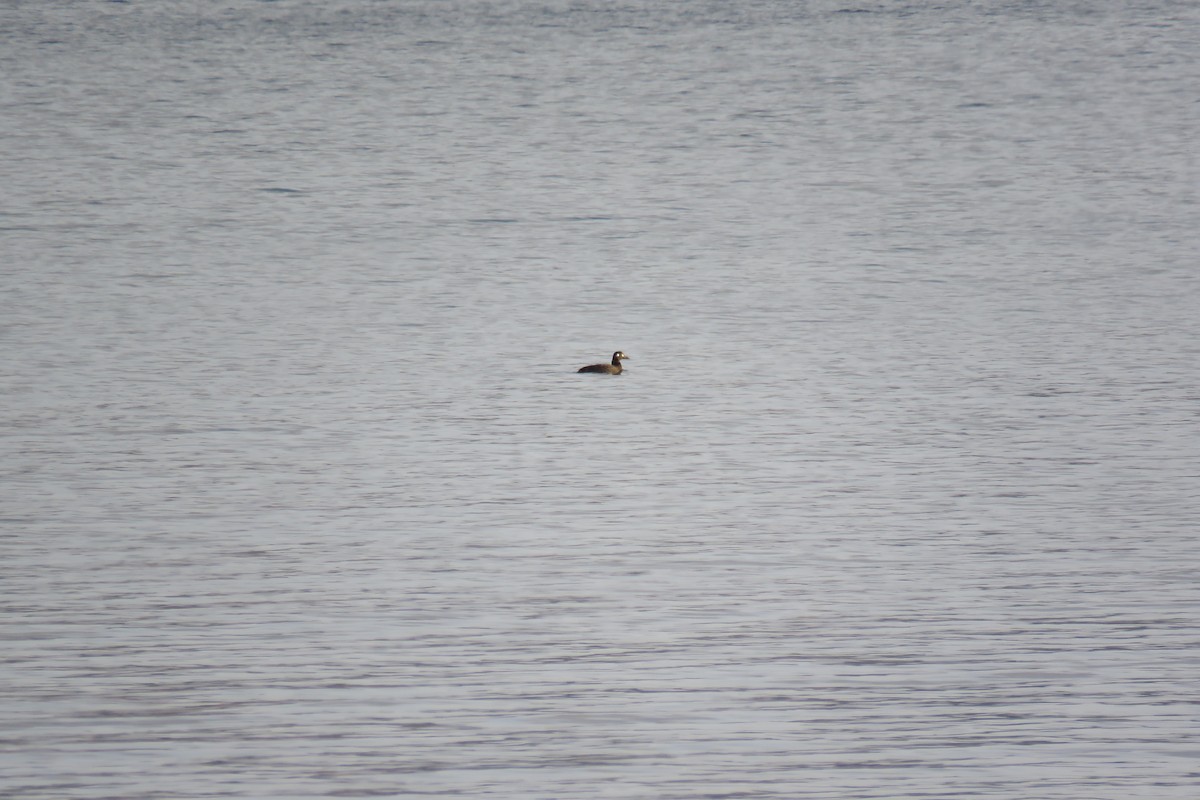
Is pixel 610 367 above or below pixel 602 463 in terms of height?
below

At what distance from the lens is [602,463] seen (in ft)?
60.4

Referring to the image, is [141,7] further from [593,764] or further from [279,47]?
[593,764]

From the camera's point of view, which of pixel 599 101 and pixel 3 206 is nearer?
pixel 3 206

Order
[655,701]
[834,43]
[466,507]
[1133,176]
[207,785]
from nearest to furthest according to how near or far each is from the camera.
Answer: [207,785] < [655,701] < [466,507] < [1133,176] < [834,43]

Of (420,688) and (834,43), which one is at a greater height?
(420,688)

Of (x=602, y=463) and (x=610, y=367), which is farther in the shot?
(x=610, y=367)

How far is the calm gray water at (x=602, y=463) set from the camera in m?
10.7

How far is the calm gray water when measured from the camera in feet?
35.2

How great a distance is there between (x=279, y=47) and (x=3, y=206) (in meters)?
28.9

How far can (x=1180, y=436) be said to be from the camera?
61.3 ft

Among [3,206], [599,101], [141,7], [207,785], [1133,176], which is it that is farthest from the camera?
[141,7]

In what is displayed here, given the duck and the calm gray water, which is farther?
the duck

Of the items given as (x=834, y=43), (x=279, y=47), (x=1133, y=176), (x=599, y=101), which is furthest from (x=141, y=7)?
(x=1133, y=176)

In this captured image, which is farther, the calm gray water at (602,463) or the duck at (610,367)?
the duck at (610,367)
